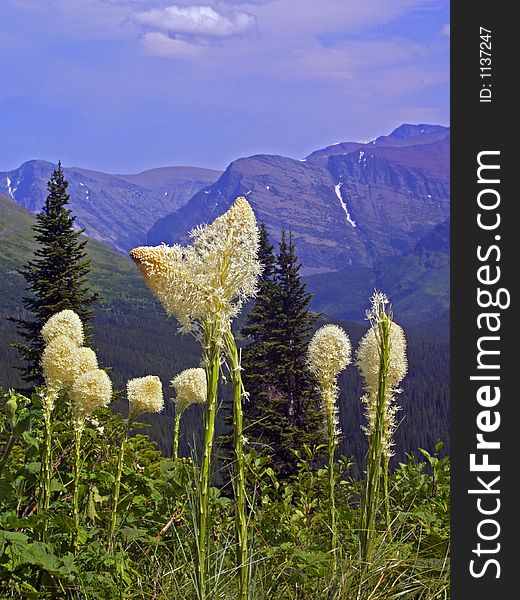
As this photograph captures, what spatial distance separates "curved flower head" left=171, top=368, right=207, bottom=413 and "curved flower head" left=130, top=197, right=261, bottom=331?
82.2 inches

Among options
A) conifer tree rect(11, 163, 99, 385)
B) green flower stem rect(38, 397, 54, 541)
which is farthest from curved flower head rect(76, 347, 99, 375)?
conifer tree rect(11, 163, 99, 385)

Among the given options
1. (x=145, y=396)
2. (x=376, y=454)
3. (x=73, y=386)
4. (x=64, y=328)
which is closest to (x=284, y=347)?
(x=145, y=396)

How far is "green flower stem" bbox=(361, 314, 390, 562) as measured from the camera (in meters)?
3.83

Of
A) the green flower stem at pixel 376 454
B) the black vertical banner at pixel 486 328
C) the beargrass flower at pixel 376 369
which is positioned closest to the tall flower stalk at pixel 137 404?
the beargrass flower at pixel 376 369

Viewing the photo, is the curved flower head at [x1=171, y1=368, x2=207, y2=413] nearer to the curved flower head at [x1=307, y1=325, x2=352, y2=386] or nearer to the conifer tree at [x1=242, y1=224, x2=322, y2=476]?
the curved flower head at [x1=307, y1=325, x2=352, y2=386]

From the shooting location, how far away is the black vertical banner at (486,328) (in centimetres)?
323

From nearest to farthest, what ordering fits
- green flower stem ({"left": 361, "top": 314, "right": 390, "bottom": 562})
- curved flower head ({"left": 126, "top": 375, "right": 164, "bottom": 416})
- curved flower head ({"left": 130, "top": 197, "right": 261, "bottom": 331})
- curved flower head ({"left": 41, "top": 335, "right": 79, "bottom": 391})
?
curved flower head ({"left": 130, "top": 197, "right": 261, "bottom": 331}), green flower stem ({"left": 361, "top": 314, "right": 390, "bottom": 562}), curved flower head ({"left": 41, "top": 335, "right": 79, "bottom": 391}), curved flower head ({"left": 126, "top": 375, "right": 164, "bottom": 416})

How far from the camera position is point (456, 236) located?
3.34m

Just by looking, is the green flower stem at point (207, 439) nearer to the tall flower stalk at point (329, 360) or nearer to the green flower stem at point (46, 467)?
the green flower stem at point (46, 467)

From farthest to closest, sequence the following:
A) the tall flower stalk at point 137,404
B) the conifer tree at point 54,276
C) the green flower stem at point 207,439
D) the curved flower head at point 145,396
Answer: the conifer tree at point 54,276, the curved flower head at point 145,396, the tall flower stalk at point 137,404, the green flower stem at point 207,439

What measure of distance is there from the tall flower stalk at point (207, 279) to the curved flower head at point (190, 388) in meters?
2.08

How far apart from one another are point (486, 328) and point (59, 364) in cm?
216

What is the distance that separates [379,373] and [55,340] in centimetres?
170

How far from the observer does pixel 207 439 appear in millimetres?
3211
